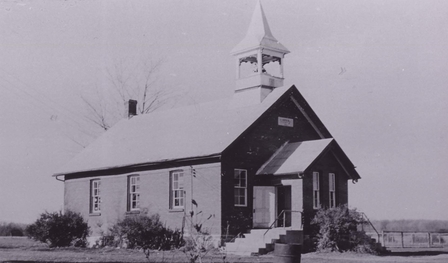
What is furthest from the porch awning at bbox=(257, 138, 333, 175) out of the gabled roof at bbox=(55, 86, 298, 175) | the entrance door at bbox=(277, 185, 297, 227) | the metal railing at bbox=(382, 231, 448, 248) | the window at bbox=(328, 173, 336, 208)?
the metal railing at bbox=(382, 231, 448, 248)

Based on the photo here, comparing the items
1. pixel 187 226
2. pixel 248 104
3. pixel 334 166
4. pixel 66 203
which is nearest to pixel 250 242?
pixel 187 226

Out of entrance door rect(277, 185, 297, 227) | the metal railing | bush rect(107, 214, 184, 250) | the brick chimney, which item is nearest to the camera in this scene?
bush rect(107, 214, 184, 250)

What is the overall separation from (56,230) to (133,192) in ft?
16.4

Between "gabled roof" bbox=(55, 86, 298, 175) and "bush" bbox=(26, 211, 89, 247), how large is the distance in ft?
14.2

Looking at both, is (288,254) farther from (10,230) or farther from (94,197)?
(10,230)

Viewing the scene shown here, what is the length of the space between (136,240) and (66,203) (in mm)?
13591

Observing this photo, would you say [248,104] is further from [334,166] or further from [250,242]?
[250,242]

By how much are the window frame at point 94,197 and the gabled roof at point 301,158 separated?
35.1ft

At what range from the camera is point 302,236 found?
26.9m

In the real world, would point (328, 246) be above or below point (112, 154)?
below

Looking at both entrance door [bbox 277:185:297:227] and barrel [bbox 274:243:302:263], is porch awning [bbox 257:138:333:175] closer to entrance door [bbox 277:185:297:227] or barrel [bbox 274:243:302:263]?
entrance door [bbox 277:185:297:227]

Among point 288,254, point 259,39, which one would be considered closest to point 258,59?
point 259,39

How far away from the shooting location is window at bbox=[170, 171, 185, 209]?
30406 millimetres

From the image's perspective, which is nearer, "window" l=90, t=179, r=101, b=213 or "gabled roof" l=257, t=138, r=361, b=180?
"gabled roof" l=257, t=138, r=361, b=180
